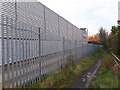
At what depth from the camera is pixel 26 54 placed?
396 centimetres

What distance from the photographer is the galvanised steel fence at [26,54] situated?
10.5ft

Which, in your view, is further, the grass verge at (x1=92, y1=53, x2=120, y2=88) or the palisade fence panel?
the grass verge at (x1=92, y1=53, x2=120, y2=88)

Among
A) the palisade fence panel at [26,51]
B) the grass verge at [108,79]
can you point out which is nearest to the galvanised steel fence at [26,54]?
the palisade fence panel at [26,51]

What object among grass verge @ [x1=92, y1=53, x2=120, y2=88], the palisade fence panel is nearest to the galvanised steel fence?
the palisade fence panel

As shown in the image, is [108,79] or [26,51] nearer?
[26,51]

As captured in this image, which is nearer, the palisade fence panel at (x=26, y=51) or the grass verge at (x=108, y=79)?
the palisade fence panel at (x=26, y=51)

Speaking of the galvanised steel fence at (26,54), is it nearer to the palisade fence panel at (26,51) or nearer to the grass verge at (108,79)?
the palisade fence panel at (26,51)

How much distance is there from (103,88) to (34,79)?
2672 mm

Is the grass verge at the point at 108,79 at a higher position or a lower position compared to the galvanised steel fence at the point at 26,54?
lower

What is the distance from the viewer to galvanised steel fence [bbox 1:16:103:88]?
3.21m

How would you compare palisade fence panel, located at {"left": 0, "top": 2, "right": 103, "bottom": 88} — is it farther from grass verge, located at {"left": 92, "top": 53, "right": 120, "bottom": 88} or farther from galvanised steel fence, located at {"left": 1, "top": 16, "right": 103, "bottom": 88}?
grass verge, located at {"left": 92, "top": 53, "right": 120, "bottom": 88}

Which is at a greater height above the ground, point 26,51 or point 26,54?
point 26,51

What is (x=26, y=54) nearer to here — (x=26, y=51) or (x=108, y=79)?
(x=26, y=51)

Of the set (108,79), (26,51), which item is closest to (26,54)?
(26,51)
